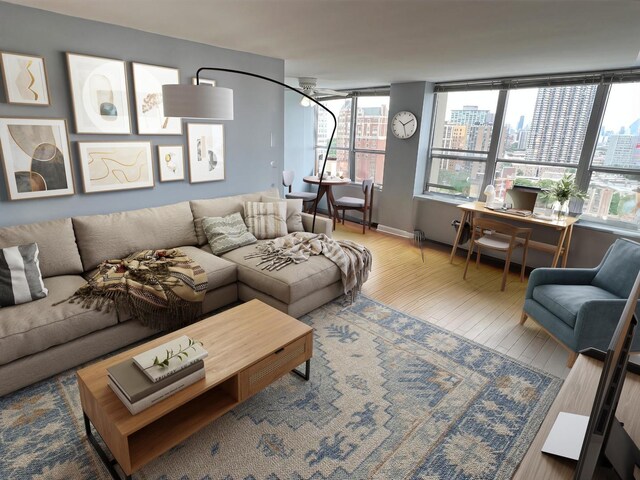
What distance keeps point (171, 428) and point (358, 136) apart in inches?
224

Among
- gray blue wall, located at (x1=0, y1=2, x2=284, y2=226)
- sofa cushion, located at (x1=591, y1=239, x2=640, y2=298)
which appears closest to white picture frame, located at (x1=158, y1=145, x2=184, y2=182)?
gray blue wall, located at (x1=0, y1=2, x2=284, y2=226)

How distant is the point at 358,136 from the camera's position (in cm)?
657

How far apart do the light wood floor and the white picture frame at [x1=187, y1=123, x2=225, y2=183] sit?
1994 millimetres

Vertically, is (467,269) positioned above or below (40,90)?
below

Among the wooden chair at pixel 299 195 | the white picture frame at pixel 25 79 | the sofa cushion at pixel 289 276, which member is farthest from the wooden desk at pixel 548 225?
the white picture frame at pixel 25 79

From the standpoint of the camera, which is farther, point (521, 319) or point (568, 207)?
point (568, 207)

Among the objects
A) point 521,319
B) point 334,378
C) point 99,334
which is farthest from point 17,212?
point 521,319

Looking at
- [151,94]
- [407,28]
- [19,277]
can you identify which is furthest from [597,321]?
[151,94]

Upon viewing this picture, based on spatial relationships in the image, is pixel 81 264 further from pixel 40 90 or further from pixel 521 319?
pixel 521 319

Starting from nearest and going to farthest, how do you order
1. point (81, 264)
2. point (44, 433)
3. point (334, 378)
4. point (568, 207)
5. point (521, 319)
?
point (44, 433) < point (334, 378) < point (81, 264) < point (521, 319) < point (568, 207)

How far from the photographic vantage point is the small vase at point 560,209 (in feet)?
13.1

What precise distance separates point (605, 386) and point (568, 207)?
427 cm

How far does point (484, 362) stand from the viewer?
8.64 feet

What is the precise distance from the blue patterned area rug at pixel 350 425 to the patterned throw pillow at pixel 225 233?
132 centimetres
